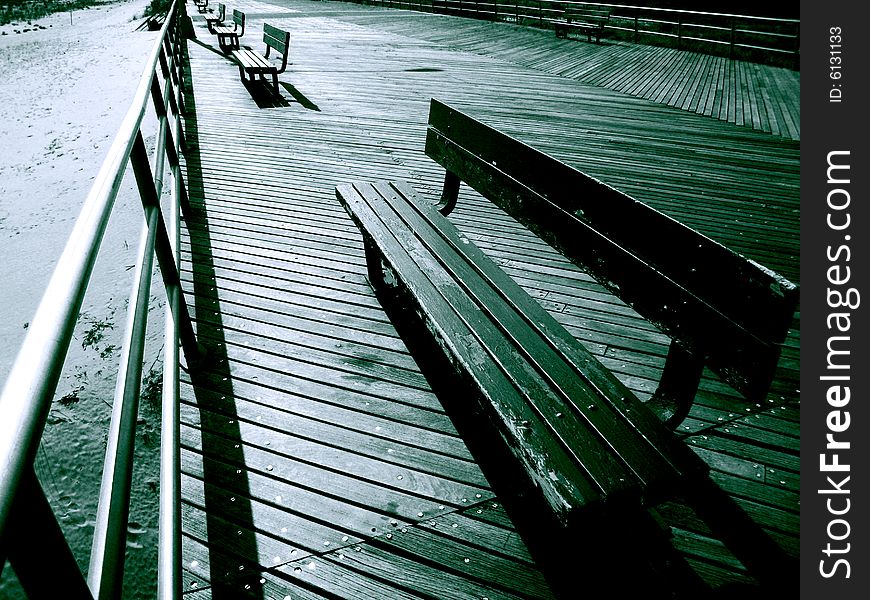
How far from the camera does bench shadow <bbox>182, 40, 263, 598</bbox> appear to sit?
1.74m

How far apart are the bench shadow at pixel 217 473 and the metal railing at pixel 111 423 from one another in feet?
0.83

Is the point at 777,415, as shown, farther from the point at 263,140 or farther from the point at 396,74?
the point at 396,74

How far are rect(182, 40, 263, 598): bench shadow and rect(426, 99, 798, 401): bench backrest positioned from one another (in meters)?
1.54

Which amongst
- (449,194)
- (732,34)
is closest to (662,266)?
(449,194)

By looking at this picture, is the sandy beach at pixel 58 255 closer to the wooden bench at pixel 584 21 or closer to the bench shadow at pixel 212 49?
the bench shadow at pixel 212 49

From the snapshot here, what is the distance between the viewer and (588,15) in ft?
51.8

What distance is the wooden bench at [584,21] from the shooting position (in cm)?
1449

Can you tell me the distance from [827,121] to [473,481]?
2479 mm

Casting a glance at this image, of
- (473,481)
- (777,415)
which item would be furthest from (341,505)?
(777,415)

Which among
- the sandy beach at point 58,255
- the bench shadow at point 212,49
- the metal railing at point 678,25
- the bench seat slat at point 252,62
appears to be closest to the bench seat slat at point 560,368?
the sandy beach at point 58,255

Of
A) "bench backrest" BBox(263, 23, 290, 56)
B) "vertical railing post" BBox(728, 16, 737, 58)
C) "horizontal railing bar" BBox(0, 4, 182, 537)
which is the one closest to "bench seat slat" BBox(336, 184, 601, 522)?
"horizontal railing bar" BBox(0, 4, 182, 537)

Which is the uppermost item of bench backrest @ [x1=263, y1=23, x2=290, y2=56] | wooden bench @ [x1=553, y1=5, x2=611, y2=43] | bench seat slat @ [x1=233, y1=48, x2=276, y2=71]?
wooden bench @ [x1=553, y1=5, x2=611, y2=43]

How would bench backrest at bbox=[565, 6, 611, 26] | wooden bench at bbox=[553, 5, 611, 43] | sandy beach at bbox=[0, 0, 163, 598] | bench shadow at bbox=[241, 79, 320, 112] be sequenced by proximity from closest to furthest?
sandy beach at bbox=[0, 0, 163, 598]
bench shadow at bbox=[241, 79, 320, 112]
wooden bench at bbox=[553, 5, 611, 43]
bench backrest at bbox=[565, 6, 611, 26]

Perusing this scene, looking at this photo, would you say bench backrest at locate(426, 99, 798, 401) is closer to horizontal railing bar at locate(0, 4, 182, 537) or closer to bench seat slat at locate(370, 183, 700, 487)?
bench seat slat at locate(370, 183, 700, 487)
